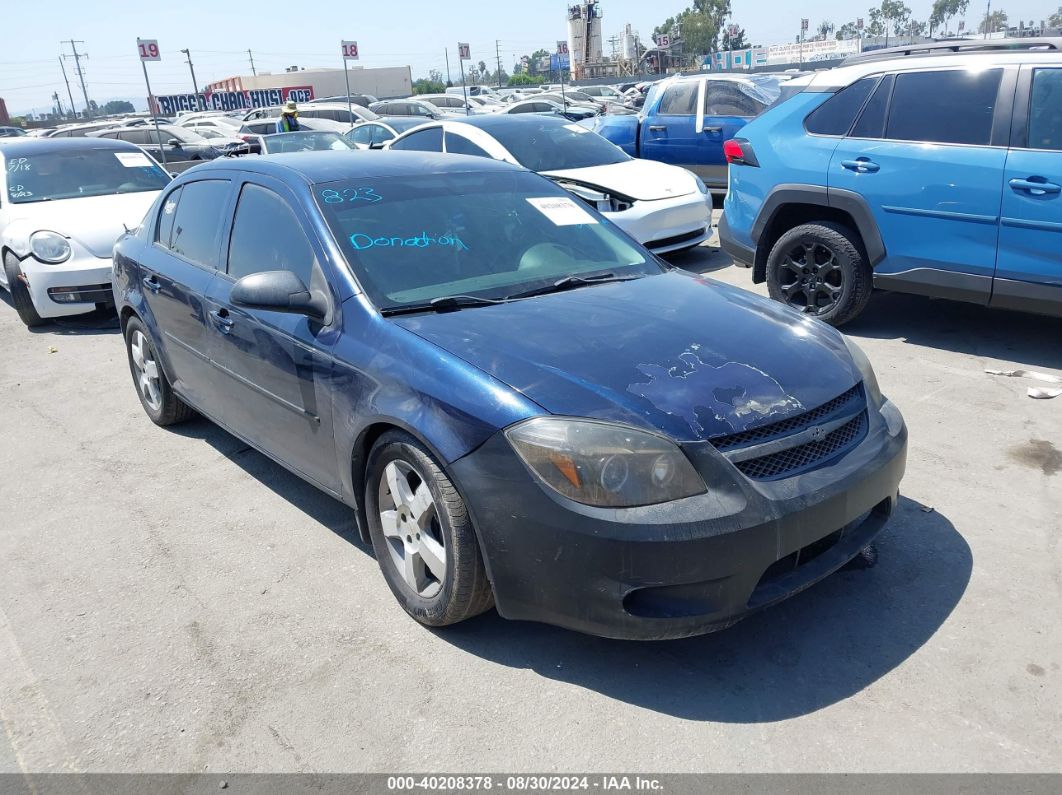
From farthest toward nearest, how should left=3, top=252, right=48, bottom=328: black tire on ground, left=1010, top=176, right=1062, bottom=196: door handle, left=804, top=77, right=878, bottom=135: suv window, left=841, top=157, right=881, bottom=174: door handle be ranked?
left=3, top=252, right=48, bottom=328: black tire on ground → left=804, top=77, right=878, bottom=135: suv window → left=841, top=157, right=881, bottom=174: door handle → left=1010, top=176, right=1062, bottom=196: door handle

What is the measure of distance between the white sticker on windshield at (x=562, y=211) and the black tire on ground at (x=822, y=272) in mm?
2534

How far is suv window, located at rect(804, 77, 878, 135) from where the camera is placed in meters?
5.93

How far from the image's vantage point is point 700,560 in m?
2.54

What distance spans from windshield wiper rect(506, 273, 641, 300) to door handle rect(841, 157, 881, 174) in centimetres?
276

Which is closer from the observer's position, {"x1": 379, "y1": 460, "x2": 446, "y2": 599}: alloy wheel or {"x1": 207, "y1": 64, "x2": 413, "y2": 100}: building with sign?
{"x1": 379, "y1": 460, "x2": 446, "y2": 599}: alloy wheel

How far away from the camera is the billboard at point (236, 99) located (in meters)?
55.2

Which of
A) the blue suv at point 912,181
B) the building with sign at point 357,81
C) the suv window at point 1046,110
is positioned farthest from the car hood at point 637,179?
the building with sign at point 357,81

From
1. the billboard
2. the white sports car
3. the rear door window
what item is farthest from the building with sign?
the rear door window

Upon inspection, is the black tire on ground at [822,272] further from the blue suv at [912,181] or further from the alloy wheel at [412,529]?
the alloy wheel at [412,529]

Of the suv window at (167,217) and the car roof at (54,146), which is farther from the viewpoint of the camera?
the car roof at (54,146)

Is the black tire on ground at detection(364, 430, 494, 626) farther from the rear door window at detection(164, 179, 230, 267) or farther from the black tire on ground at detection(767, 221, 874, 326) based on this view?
the black tire on ground at detection(767, 221, 874, 326)

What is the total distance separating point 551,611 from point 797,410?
1.02m

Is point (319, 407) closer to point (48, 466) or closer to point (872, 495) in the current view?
point (872, 495)

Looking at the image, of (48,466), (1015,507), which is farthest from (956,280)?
(48,466)
